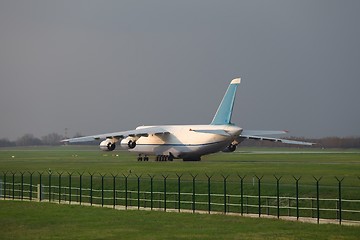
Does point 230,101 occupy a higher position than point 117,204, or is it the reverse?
point 230,101

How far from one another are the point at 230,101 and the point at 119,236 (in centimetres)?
6546

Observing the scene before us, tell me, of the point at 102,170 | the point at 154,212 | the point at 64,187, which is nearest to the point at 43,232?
the point at 154,212

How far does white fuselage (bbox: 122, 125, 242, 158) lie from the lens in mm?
94250

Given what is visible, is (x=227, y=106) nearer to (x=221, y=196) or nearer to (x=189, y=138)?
(x=189, y=138)

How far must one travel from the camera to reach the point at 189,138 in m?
98.1

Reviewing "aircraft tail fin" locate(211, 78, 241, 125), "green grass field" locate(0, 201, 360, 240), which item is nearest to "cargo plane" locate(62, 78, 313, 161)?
"aircraft tail fin" locate(211, 78, 241, 125)

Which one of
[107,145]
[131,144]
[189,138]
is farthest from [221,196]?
[107,145]

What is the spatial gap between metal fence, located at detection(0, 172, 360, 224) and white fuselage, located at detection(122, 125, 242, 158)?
2503cm

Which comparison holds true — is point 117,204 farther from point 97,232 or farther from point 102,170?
point 102,170

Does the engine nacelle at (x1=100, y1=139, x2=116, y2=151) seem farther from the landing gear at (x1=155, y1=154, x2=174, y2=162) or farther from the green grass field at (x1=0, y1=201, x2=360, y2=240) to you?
the green grass field at (x1=0, y1=201, x2=360, y2=240)

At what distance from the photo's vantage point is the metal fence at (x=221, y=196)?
4638 centimetres

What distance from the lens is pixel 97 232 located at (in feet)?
118

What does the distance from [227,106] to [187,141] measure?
5.99m

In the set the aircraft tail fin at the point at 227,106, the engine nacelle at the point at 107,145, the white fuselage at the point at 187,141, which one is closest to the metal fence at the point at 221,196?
the white fuselage at the point at 187,141
